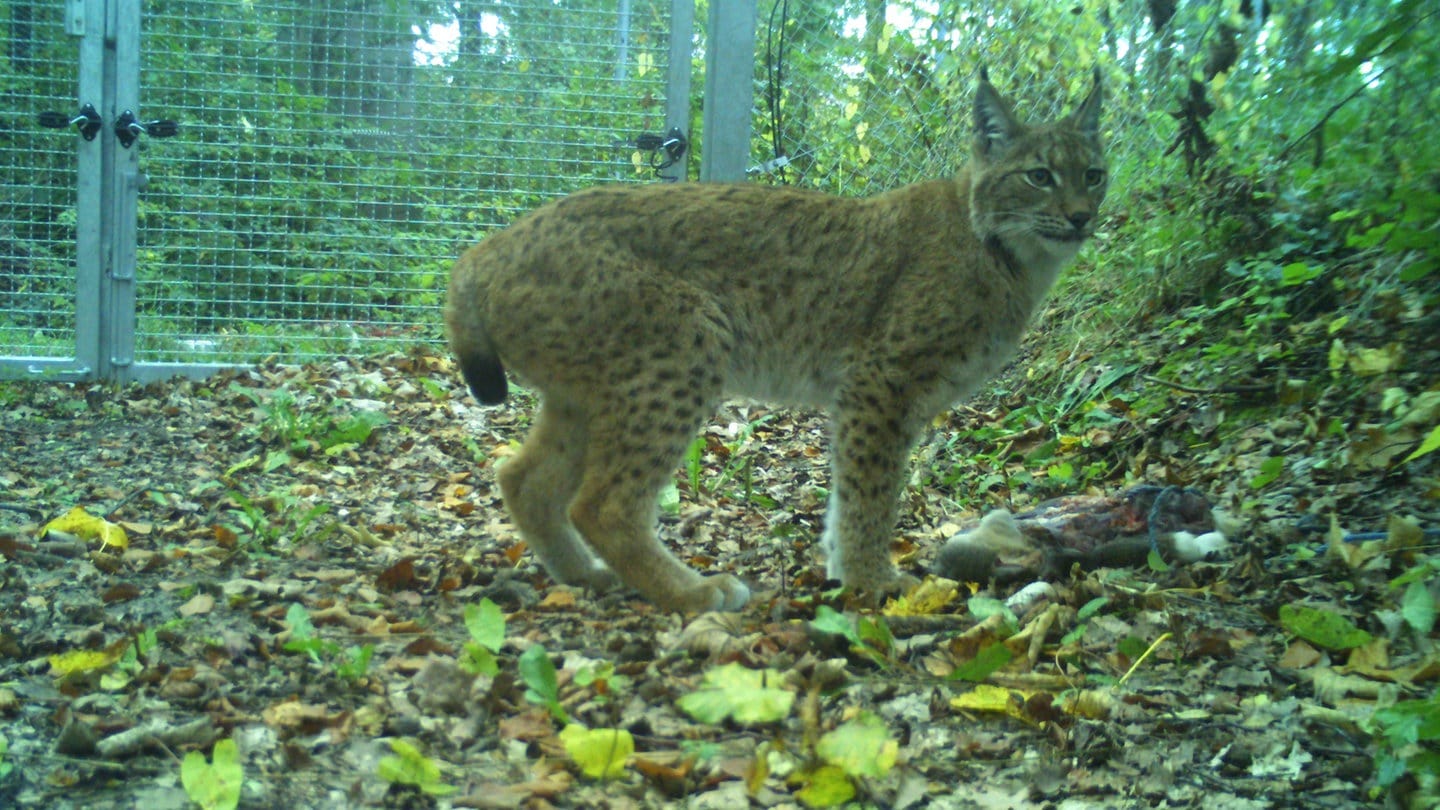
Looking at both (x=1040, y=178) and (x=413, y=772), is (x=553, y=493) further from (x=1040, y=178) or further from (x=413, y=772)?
(x=1040, y=178)

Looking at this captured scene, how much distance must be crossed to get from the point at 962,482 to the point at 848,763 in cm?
345

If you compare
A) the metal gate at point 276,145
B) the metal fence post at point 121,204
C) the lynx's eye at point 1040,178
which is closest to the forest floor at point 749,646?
the lynx's eye at point 1040,178

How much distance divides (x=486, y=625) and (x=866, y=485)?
172cm

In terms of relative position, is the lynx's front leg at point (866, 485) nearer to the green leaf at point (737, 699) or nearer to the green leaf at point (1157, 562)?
the green leaf at point (1157, 562)

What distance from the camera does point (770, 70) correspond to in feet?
23.8

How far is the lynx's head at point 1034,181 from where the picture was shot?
14.7 feet

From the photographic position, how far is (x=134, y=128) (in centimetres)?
720

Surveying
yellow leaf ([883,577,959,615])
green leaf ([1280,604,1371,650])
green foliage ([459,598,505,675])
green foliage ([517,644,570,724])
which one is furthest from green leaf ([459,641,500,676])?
green leaf ([1280,604,1371,650])

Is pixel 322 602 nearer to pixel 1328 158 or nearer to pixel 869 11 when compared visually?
pixel 1328 158

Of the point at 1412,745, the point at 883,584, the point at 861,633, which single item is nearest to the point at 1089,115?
the point at 883,584

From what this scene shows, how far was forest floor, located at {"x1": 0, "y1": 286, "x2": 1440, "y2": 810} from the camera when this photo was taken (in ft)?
7.68

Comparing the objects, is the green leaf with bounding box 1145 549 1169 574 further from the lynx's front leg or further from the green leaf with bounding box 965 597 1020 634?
the lynx's front leg

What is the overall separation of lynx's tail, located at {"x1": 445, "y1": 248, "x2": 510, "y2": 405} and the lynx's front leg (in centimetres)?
120

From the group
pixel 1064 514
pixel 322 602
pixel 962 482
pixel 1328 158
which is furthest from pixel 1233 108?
pixel 322 602
